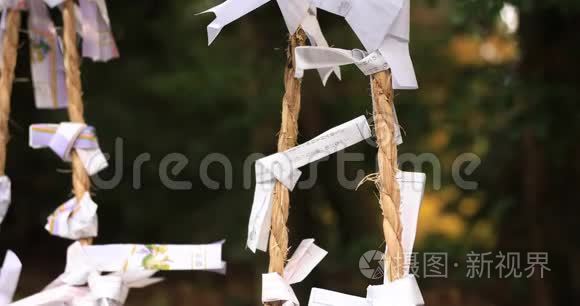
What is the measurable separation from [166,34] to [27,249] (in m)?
0.85

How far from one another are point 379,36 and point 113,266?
0.37 meters

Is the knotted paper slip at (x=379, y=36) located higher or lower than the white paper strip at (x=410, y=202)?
higher

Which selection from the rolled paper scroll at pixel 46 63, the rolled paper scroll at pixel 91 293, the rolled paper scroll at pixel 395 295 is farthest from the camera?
the rolled paper scroll at pixel 46 63

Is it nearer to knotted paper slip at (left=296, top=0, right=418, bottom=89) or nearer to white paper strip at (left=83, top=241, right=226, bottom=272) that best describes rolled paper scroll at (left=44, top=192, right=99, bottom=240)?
white paper strip at (left=83, top=241, right=226, bottom=272)

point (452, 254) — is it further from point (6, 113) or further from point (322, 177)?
point (6, 113)

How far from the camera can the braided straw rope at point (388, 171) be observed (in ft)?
1.85

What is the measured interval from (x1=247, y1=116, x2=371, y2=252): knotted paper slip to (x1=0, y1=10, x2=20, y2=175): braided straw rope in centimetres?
33

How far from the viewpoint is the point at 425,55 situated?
255 centimetres

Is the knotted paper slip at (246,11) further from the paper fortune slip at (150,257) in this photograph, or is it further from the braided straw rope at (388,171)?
the paper fortune slip at (150,257)

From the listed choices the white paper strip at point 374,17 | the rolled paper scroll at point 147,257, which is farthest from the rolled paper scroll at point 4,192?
the white paper strip at point 374,17

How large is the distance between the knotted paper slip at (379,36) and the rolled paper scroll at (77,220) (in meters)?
0.29

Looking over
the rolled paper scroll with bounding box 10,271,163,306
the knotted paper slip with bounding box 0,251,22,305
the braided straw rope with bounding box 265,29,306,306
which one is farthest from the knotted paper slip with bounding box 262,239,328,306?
the knotted paper slip with bounding box 0,251,22,305

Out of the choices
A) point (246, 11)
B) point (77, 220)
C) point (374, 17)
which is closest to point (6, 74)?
point (77, 220)

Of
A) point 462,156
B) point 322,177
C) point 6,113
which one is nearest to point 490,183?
point 462,156
